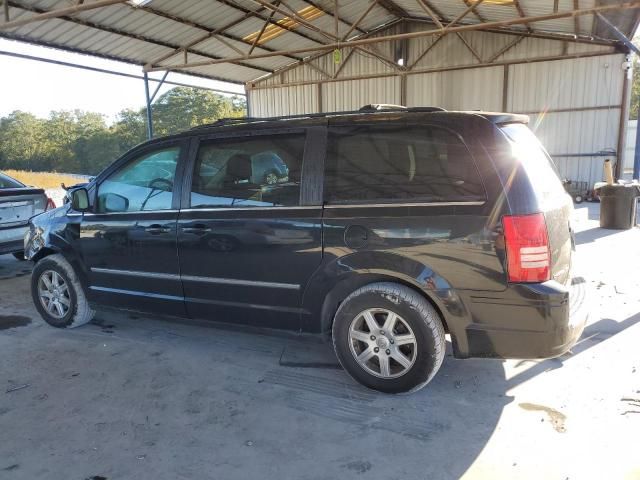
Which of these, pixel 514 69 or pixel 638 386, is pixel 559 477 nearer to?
pixel 638 386

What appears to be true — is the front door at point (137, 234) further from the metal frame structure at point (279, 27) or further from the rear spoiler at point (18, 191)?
the metal frame structure at point (279, 27)

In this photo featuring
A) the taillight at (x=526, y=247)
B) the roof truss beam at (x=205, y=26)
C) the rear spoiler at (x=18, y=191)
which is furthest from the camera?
the roof truss beam at (x=205, y=26)

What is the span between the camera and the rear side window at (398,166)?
2.86 meters

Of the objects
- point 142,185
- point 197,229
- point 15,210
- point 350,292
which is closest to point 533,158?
point 350,292

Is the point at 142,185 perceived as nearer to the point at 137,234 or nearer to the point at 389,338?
the point at 137,234

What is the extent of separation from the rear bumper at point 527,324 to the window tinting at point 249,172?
1421 mm

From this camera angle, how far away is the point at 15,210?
635 centimetres

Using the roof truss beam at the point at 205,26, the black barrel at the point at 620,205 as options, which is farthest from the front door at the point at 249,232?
the roof truss beam at the point at 205,26

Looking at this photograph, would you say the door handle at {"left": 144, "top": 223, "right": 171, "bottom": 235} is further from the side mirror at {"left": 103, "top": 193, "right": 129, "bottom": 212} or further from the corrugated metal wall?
the corrugated metal wall

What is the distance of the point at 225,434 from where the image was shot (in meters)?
2.79

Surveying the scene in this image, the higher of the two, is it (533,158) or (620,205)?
(533,158)

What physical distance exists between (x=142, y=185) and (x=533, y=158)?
294 centimetres

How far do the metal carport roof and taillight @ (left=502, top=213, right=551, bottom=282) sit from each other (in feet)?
26.2

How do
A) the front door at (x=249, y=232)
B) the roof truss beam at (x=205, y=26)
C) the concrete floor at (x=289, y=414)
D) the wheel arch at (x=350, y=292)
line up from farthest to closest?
the roof truss beam at (x=205, y=26) → the front door at (x=249, y=232) → the wheel arch at (x=350, y=292) → the concrete floor at (x=289, y=414)
